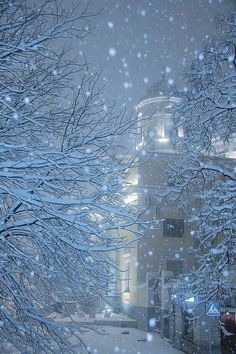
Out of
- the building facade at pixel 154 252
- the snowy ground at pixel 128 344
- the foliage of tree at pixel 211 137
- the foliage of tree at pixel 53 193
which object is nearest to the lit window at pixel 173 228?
the building facade at pixel 154 252

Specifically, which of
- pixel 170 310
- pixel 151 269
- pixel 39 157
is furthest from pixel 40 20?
pixel 151 269

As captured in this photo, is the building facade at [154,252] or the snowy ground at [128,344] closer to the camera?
the snowy ground at [128,344]

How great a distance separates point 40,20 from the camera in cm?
608

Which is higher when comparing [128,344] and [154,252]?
[154,252]

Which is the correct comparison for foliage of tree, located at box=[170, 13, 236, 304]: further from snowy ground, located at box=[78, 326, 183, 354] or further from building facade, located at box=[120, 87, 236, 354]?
building facade, located at box=[120, 87, 236, 354]

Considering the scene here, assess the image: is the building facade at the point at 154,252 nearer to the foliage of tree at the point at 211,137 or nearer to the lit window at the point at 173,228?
the lit window at the point at 173,228

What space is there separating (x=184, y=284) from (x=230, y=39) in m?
5.81

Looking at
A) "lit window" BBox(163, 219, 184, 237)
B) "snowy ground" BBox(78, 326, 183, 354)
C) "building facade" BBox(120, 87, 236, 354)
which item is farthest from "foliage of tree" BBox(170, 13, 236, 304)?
"lit window" BBox(163, 219, 184, 237)

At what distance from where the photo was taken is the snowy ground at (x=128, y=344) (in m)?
16.3

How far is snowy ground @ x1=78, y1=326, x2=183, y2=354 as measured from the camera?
16266 mm

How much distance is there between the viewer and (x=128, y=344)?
18.3m

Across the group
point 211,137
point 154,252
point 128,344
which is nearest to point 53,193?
point 211,137

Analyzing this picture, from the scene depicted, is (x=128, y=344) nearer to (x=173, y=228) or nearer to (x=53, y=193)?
(x=173, y=228)

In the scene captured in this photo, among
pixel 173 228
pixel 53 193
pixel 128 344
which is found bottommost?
pixel 128 344
